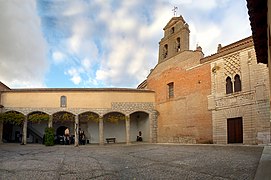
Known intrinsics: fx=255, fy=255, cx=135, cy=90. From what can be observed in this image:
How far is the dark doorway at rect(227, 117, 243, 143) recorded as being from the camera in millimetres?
15812

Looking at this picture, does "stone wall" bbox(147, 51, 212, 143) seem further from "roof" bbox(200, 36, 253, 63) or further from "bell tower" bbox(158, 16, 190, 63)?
"bell tower" bbox(158, 16, 190, 63)

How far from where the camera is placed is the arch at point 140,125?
23497 millimetres

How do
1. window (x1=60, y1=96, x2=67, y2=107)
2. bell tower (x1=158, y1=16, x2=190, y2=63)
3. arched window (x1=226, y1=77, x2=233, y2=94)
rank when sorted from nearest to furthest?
arched window (x1=226, y1=77, x2=233, y2=94)
window (x1=60, y1=96, x2=67, y2=107)
bell tower (x1=158, y1=16, x2=190, y2=63)

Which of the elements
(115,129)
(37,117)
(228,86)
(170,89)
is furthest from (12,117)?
(228,86)

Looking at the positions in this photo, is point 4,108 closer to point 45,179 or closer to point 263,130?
point 45,179

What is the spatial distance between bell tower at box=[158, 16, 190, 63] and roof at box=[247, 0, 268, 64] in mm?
15687

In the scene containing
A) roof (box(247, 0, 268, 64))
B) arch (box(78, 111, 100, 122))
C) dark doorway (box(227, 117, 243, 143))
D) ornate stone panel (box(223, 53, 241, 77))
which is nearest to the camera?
roof (box(247, 0, 268, 64))

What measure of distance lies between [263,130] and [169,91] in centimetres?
913

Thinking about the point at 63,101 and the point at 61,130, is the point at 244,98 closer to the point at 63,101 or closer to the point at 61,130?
the point at 63,101

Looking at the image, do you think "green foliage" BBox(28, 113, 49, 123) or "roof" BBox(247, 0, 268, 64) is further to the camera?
"green foliage" BBox(28, 113, 49, 123)

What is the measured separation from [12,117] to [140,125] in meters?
11.5

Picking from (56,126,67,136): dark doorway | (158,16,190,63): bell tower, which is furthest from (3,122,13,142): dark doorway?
(158,16,190,63): bell tower

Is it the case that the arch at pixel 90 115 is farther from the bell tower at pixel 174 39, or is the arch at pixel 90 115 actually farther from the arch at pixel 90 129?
the bell tower at pixel 174 39

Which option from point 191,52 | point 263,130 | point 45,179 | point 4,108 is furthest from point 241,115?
point 4,108
